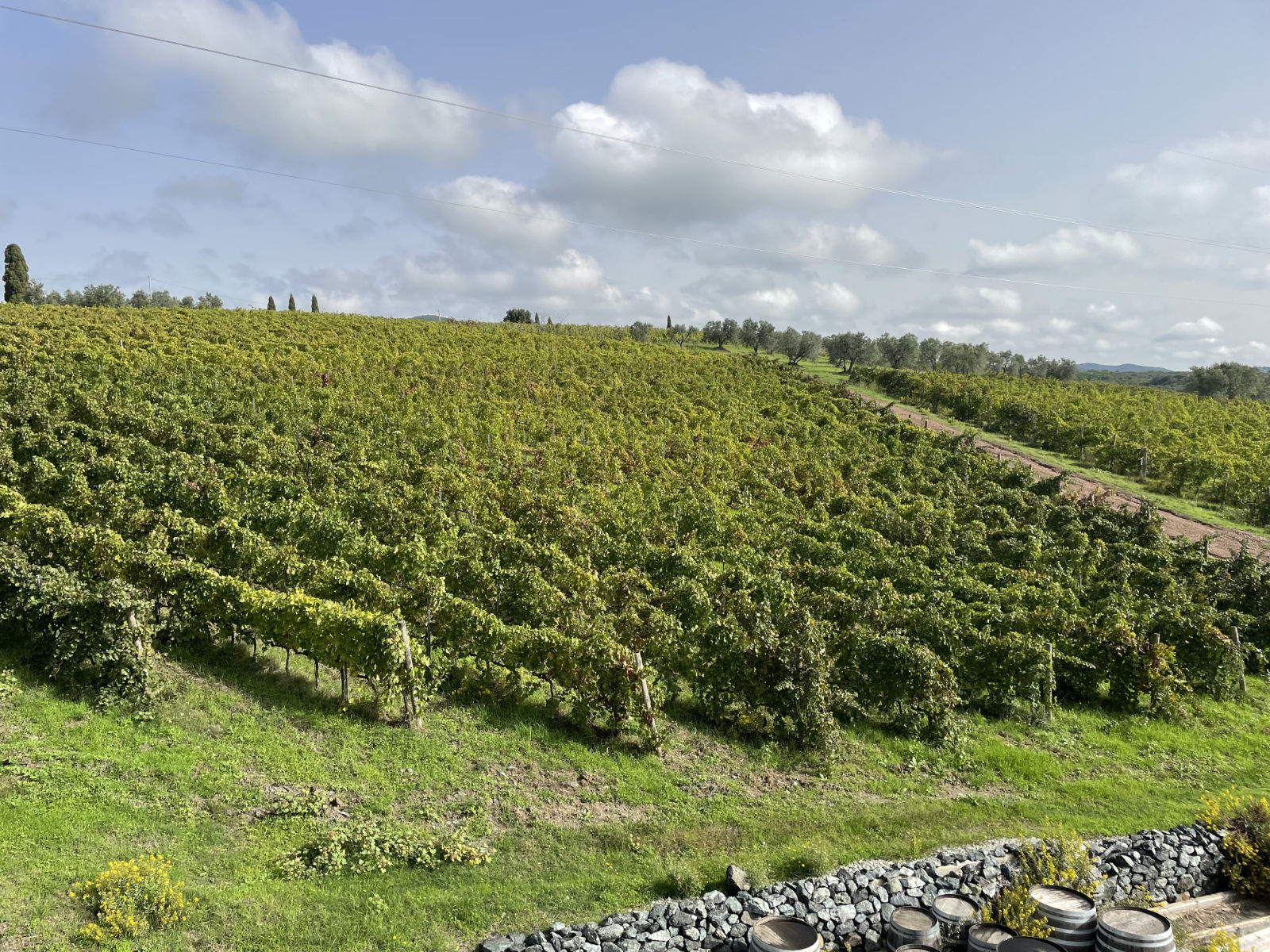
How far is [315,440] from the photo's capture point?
101 feet

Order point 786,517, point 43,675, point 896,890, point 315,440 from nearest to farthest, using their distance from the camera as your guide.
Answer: point 896,890 → point 43,675 → point 786,517 → point 315,440

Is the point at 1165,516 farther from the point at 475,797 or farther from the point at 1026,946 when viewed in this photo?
the point at 475,797

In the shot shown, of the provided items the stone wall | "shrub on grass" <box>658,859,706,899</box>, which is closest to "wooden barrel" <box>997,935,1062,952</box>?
the stone wall

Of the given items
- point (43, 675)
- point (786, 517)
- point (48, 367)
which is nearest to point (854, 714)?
point (786, 517)

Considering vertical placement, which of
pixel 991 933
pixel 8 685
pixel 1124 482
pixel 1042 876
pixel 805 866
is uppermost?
pixel 1124 482

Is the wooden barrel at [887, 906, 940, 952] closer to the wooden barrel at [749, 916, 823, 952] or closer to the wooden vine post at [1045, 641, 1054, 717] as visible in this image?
the wooden barrel at [749, 916, 823, 952]

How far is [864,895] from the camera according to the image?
9.02 meters

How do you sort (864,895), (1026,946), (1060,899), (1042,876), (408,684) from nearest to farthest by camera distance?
(1026,946)
(1060,899)
(864,895)
(1042,876)
(408,684)

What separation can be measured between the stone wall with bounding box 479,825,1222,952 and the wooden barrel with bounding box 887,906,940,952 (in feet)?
0.82

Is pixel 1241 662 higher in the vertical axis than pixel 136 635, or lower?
lower

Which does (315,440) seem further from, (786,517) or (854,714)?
(854,714)

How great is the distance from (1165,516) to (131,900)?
45493mm

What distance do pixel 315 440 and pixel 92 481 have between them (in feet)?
34.1

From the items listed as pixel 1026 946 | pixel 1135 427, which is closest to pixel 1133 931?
pixel 1026 946
